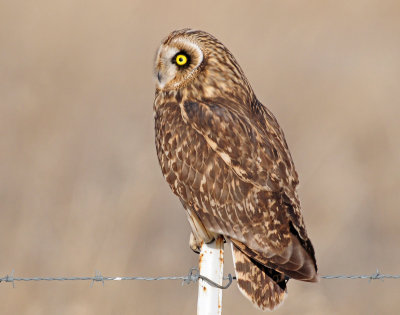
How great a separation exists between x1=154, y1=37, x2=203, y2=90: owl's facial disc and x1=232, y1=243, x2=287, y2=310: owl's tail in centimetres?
109

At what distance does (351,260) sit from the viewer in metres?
7.54

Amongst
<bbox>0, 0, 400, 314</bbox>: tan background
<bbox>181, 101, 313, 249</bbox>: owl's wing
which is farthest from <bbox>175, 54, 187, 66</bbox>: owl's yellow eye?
<bbox>0, 0, 400, 314</bbox>: tan background

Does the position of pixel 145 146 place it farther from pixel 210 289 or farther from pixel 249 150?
pixel 210 289

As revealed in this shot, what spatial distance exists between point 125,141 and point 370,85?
321 centimetres

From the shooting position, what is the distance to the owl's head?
16.1 feet

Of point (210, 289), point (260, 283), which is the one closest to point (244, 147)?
point (260, 283)

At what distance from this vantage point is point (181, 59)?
493 centimetres

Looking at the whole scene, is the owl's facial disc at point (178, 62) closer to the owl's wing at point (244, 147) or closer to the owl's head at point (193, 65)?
the owl's head at point (193, 65)

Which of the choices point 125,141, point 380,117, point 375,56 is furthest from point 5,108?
point 375,56

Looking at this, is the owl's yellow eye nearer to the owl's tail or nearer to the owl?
the owl

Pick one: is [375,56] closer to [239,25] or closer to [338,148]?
[239,25]

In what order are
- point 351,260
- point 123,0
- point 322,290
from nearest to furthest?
point 322,290 < point 351,260 < point 123,0

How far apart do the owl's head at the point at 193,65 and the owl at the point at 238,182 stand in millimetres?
12

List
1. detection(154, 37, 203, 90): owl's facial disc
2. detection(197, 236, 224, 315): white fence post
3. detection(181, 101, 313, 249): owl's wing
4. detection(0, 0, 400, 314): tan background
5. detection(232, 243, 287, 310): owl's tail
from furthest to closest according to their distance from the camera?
detection(0, 0, 400, 314): tan background
detection(154, 37, 203, 90): owl's facial disc
detection(181, 101, 313, 249): owl's wing
detection(232, 243, 287, 310): owl's tail
detection(197, 236, 224, 315): white fence post
